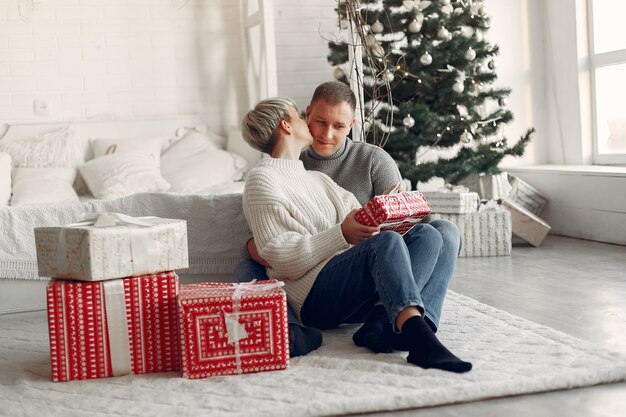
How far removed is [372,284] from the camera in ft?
8.75

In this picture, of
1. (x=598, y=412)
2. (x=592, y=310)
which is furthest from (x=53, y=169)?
(x=598, y=412)

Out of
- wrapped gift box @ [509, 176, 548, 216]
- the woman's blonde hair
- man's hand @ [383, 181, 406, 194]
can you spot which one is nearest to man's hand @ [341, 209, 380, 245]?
man's hand @ [383, 181, 406, 194]

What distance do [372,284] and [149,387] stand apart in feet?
2.46

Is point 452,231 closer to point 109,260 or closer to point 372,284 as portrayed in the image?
point 372,284

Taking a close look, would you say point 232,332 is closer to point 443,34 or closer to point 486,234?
point 486,234

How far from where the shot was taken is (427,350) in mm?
2453

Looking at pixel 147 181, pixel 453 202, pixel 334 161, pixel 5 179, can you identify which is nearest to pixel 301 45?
pixel 147 181

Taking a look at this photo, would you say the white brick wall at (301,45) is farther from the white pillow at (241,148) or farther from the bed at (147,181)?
the white pillow at (241,148)

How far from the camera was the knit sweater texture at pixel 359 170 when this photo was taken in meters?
3.24

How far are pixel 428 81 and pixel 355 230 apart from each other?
282 cm

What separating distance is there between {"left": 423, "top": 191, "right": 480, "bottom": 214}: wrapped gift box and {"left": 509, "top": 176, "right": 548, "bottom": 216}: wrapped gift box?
2.57 ft

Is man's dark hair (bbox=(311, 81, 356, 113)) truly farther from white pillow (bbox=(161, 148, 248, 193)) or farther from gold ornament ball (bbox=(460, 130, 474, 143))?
gold ornament ball (bbox=(460, 130, 474, 143))

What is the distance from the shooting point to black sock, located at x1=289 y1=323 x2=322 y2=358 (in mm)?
2695

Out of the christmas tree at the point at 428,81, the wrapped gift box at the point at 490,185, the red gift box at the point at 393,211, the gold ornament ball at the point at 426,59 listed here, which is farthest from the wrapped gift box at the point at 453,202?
the red gift box at the point at 393,211
